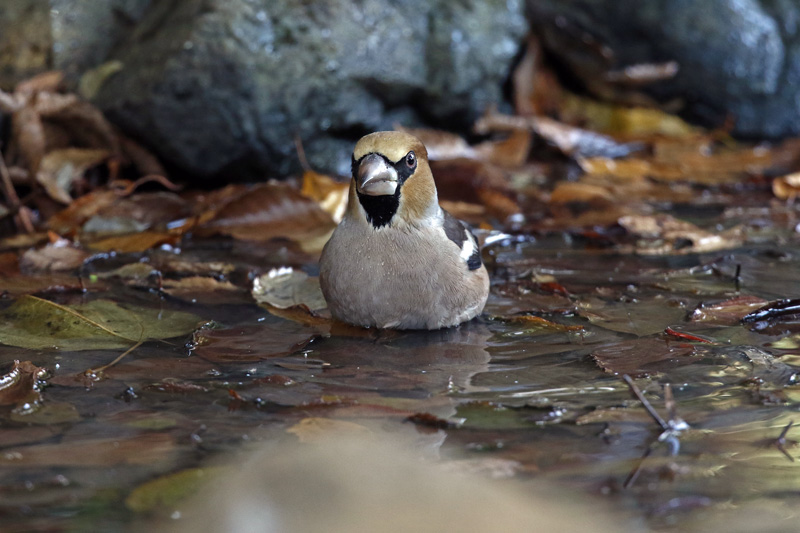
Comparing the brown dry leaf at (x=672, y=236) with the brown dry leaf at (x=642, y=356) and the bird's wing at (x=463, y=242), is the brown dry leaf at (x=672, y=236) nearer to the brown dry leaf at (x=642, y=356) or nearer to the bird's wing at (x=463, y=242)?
the bird's wing at (x=463, y=242)

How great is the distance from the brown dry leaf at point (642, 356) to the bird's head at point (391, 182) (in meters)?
0.92

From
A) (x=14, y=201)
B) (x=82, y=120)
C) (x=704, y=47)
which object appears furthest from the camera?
(x=704, y=47)

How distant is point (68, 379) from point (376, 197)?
1318 mm

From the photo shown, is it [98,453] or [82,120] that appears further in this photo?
[82,120]

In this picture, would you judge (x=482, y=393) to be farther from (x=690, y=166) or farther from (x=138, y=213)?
(x=690, y=166)

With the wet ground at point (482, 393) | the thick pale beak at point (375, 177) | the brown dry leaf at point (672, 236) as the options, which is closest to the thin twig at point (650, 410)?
the wet ground at point (482, 393)

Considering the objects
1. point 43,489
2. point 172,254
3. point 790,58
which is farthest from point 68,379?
point 790,58

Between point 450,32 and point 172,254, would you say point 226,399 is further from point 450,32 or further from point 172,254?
point 450,32

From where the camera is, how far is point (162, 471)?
2.15 metres

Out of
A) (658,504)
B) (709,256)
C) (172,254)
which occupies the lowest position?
(172,254)

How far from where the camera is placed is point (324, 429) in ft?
7.77

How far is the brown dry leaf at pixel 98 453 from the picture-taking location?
2.19 m

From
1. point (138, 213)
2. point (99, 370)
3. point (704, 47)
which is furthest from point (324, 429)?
point (704, 47)

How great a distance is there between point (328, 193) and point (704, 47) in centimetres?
432
